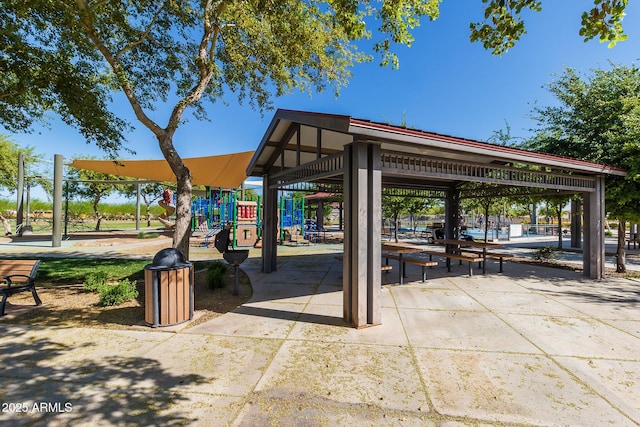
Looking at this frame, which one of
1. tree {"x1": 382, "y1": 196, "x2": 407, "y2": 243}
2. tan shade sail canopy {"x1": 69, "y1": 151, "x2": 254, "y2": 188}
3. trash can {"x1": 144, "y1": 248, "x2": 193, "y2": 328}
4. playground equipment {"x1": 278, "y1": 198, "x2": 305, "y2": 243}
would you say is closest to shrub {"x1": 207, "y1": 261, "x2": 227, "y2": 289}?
trash can {"x1": 144, "y1": 248, "x2": 193, "y2": 328}

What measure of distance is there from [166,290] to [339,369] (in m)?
2.91

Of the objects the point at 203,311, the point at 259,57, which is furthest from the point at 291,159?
the point at 203,311

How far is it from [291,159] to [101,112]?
5.25 m

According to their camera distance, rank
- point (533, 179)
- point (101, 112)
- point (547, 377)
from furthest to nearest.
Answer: point (101, 112) → point (533, 179) → point (547, 377)

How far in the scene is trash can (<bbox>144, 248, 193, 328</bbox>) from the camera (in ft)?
14.0

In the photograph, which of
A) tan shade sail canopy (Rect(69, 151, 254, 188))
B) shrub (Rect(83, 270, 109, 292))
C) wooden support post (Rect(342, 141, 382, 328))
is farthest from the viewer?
tan shade sail canopy (Rect(69, 151, 254, 188))

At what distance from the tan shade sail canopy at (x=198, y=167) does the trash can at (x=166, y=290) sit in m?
7.78

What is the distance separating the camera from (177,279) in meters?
4.42

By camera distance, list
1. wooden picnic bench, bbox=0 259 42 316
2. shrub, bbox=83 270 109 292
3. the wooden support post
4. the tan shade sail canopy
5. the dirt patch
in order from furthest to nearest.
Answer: the tan shade sail canopy → shrub, bbox=83 270 109 292 → wooden picnic bench, bbox=0 259 42 316 → the dirt patch → the wooden support post

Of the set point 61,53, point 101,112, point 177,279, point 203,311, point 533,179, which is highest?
point 61,53

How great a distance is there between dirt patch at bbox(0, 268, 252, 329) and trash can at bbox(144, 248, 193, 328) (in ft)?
0.81

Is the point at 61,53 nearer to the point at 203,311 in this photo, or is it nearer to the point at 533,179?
the point at 203,311

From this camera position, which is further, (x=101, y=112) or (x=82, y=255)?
(x=82, y=255)

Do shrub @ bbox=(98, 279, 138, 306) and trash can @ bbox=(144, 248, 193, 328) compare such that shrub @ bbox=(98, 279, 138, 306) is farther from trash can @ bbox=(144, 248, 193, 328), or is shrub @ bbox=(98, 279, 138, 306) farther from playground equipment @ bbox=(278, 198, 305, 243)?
playground equipment @ bbox=(278, 198, 305, 243)
